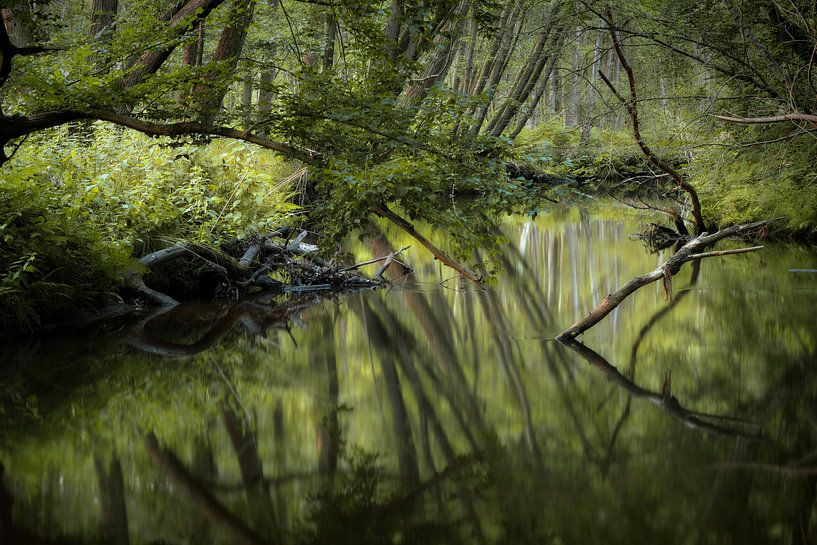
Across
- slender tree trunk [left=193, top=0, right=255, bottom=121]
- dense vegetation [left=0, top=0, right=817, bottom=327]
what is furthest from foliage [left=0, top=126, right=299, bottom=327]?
slender tree trunk [left=193, top=0, right=255, bottom=121]

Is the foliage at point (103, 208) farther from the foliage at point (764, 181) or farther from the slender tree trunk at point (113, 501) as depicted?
the foliage at point (764, 181)

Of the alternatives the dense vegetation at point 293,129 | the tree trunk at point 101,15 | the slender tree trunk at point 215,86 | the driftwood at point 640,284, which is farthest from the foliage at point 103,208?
the driftwood at point 640,284

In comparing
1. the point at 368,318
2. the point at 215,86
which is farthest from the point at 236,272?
the point at 215,86

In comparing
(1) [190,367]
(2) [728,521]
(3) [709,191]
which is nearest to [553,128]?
(3) [709,191]

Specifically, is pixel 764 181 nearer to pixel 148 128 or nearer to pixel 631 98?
pixel 631 98

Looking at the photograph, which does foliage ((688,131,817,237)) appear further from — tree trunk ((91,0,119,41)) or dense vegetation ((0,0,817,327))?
tree trunk ((91,0,119,41))

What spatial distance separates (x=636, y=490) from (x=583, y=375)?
195 cm

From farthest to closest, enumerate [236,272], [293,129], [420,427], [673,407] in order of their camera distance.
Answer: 1. [236,272]
2. [293,129]
3. [673,407]
4. [420,427]

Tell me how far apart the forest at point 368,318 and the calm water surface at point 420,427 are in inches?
0.9

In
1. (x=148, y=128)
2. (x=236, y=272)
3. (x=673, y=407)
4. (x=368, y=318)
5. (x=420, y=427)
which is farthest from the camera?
(x=236, y=272)

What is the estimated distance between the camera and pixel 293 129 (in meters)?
5.76

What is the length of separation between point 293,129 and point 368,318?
2437mm

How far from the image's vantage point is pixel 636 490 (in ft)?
11.2

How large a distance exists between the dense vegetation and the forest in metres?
0.04
